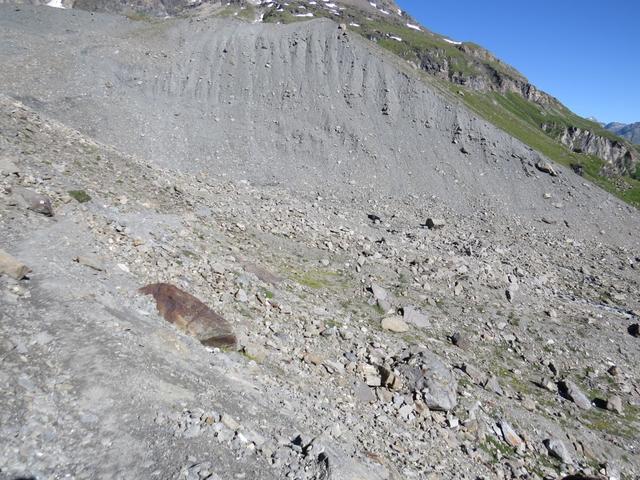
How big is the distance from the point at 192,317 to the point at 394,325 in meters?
8.68

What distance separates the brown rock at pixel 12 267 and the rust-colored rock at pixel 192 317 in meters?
2.98

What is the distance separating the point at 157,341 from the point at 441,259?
18.7 meters

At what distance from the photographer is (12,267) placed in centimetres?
1069

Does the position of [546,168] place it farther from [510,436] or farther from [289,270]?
[510,436]

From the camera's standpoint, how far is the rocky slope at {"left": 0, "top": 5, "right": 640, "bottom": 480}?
8680mm

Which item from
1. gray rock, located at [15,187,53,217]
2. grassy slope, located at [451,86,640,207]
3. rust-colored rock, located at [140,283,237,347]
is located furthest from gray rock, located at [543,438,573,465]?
grassy slope, located at [451,86,640,207]

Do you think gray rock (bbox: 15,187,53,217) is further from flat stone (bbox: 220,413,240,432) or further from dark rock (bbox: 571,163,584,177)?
dark rock (bbox: 571,163,584,177)

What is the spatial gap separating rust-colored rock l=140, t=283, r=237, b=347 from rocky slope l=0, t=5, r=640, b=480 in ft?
1.34

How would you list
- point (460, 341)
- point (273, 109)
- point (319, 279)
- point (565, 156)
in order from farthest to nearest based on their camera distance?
→ point (565, 156) < point (273, 109) < point (319, 279) < point (460, 341)

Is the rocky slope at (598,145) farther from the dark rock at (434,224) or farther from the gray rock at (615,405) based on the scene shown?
the gray rock at (615,405)

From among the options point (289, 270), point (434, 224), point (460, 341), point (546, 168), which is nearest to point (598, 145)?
point (546, 168)

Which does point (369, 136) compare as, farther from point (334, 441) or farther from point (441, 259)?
point (334, 441)

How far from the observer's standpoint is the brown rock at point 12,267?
417 inches

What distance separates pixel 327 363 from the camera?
44.3ft
